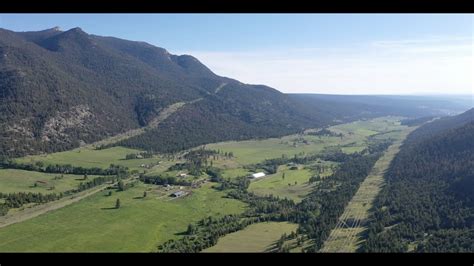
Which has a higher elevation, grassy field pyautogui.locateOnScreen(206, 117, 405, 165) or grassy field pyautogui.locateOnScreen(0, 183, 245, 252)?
grassy field pyautogui.locateOnScreen(206, 117, 405, 165)

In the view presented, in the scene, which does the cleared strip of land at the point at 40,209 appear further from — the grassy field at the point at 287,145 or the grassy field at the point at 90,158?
the grassy field at the point at 287,145

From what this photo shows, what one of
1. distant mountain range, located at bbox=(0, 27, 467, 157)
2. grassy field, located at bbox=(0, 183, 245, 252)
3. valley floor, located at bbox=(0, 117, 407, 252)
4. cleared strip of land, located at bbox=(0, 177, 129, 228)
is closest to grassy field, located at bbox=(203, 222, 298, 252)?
valley floor, located at bbox=(0, 117, 407, 252)

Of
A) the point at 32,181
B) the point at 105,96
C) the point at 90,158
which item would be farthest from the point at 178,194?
the point at 105,96

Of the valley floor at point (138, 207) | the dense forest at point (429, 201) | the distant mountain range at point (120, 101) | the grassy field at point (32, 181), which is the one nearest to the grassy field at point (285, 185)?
the valley floor at point (138, 207)

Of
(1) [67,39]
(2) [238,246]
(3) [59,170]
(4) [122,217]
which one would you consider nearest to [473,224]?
(2) [238,246]

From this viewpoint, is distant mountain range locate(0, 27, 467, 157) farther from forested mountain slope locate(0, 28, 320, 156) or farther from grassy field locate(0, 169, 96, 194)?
grassy field locate(0, 169, 96, 194)

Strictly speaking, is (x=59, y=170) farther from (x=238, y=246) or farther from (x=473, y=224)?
(x=473, y=224)

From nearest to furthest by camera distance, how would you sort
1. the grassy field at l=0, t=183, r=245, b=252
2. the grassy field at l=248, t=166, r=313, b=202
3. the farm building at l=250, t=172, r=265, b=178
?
the grassy field at l=0, t=183, r=245, b=252 < the grassy field at l=248, t=166, r=313, b=202 < the farm building at l=250, t=172, r=265, b=178
